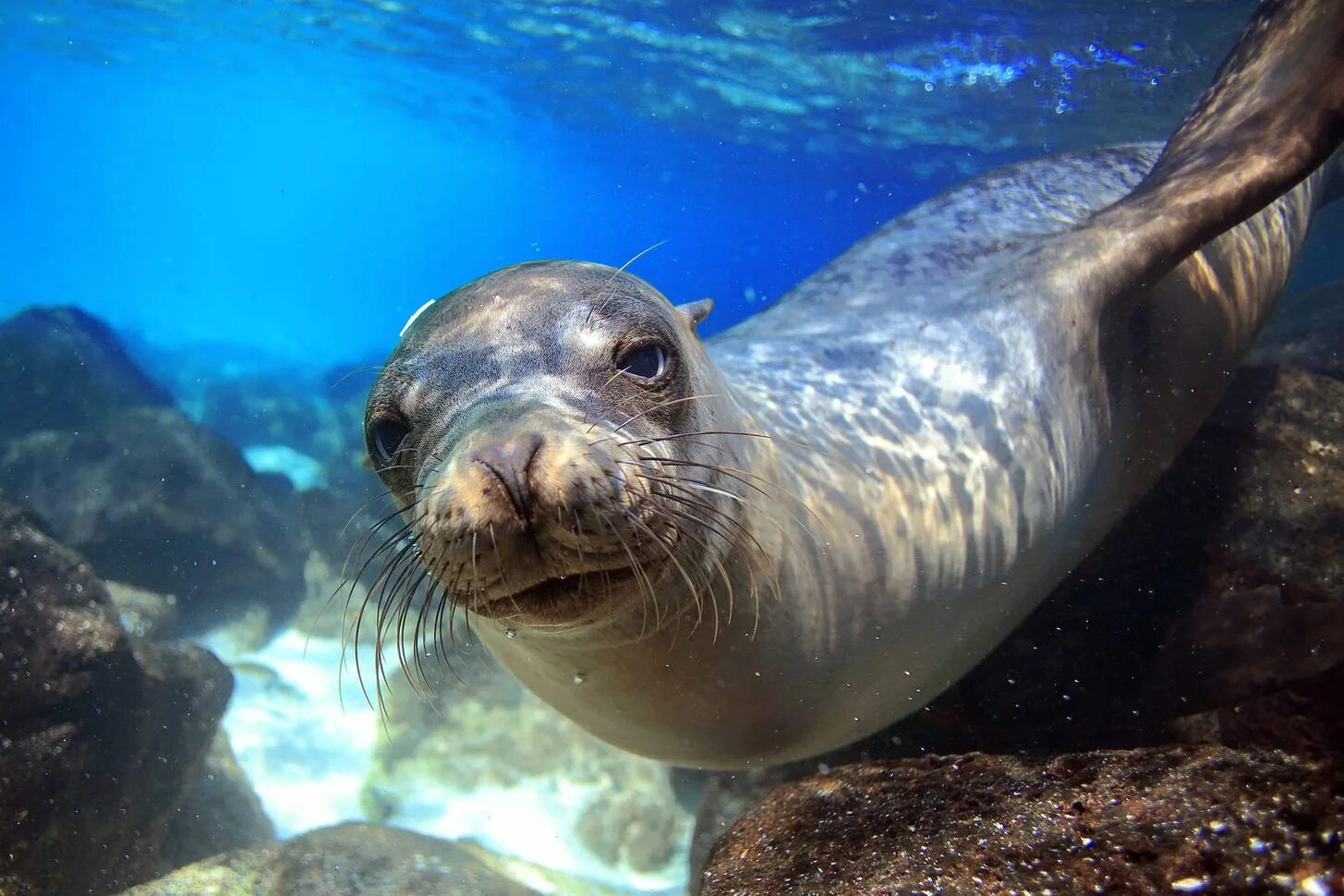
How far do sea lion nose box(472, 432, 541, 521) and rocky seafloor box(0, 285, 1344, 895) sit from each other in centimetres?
85

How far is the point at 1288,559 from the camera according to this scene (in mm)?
2920

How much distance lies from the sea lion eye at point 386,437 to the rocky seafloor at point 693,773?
0.54 m

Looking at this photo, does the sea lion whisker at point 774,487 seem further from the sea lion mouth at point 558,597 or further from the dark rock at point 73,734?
the dark rock at point 73,734

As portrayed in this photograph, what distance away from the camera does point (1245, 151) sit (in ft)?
8.86

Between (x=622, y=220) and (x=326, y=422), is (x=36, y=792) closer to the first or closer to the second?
(x=326, y=422)

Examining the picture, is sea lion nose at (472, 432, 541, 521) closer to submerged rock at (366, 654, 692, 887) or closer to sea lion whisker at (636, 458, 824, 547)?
sea lion whisker at (636, 458, 824, 547)

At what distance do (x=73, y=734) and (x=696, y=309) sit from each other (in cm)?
437

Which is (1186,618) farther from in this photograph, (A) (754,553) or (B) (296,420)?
(B) (296,420)

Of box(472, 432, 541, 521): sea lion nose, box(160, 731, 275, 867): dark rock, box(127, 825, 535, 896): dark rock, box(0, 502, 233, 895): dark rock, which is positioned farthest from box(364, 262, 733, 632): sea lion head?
box(160, 731, 275, 867): dark rock

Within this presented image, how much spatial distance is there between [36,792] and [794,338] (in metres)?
4.52

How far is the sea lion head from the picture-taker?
1.38 m

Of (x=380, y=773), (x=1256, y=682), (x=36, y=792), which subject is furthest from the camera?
(x=380, y=773)

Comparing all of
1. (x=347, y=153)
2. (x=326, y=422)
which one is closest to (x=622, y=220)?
(x=347, y=153)

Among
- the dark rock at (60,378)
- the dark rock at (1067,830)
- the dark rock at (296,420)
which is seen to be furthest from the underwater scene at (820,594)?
the dark rock at (296,420)
